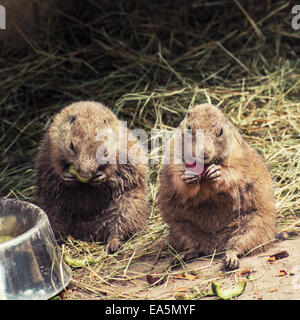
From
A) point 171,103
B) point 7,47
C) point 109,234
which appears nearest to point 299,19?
point 171,103

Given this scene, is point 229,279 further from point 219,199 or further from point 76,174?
point 76,174

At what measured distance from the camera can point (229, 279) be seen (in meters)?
4.87

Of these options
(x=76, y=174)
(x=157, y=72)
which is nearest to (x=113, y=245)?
(x=76, y=174)

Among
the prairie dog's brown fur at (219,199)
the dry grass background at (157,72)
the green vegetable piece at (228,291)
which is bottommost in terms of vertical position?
the green vegetable piece at (228,291)

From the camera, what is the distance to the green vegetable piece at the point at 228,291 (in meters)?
4.53

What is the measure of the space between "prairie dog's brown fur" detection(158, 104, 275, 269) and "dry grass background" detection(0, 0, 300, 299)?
99 cm

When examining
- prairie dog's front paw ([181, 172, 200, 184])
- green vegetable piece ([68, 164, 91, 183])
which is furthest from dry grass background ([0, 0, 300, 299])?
prairie dog's front paw ([181, 172, 200, 184])

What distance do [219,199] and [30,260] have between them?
57.8 inches

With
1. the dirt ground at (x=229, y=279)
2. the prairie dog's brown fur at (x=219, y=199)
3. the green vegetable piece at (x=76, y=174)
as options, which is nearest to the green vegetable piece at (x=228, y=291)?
the dirt ground at (x=229, y=279)

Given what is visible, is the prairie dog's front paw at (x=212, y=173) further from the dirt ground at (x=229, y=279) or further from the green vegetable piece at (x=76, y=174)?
the green vegetable piece at (x=76, y=174)

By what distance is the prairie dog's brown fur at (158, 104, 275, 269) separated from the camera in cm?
502

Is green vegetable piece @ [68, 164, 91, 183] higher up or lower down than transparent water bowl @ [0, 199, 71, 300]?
higher up

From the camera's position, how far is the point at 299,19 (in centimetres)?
857

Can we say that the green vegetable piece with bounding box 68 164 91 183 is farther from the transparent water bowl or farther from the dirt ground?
the dirt ground
